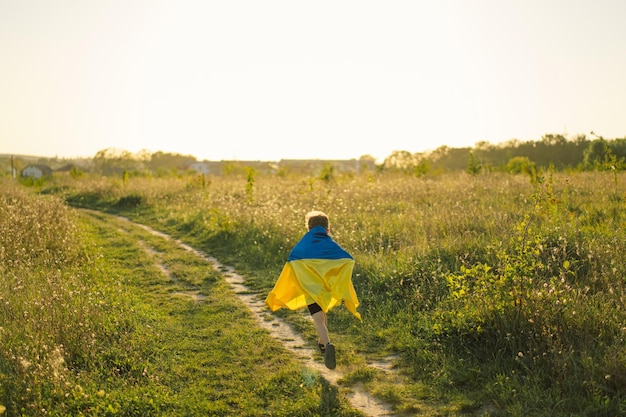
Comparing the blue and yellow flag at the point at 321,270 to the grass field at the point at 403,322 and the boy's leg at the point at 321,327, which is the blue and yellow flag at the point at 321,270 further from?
the grass field at the point at 403,322

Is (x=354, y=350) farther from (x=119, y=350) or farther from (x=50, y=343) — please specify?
(x=50, y=343)

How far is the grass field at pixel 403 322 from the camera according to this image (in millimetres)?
5887

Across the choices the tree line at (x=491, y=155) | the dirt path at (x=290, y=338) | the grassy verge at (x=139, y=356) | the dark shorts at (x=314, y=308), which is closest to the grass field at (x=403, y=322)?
the grassy verge at (x=139, y=356)

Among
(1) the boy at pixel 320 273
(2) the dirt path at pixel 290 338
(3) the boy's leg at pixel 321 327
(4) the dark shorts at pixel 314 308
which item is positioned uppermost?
(1) the boy at pixel 320 273

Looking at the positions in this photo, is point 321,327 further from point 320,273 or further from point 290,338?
point 290,338

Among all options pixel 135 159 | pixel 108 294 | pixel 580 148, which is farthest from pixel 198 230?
pixel 135 159

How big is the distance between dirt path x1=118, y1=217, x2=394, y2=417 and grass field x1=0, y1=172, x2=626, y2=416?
189 millimetres

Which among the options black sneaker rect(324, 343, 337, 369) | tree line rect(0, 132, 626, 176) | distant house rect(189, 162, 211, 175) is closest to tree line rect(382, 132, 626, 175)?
tree line rect(0, 132, 626, 176)

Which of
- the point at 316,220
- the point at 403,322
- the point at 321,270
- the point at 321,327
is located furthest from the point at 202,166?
the point at 321,327

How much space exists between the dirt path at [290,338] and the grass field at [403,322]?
0.19 meters

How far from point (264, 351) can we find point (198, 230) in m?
11.1

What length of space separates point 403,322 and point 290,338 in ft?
5.48

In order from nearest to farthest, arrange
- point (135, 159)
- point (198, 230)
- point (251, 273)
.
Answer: point (251, 273)
point (198, 230)
point (135, 159)

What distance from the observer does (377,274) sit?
10336mm
